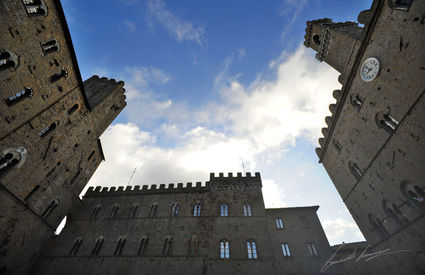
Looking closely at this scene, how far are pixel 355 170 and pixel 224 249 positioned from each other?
12.9m

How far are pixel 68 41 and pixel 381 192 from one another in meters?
26.5

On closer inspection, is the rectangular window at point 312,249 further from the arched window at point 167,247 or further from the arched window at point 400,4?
the arched window at point 400,4

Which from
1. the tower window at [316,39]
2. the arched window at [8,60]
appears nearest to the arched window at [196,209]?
the arched window at [8,60]

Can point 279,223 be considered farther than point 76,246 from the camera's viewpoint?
Yes

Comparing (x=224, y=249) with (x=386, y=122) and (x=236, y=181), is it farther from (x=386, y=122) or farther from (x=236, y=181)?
(x=386, y=122)

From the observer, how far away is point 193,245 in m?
15.5

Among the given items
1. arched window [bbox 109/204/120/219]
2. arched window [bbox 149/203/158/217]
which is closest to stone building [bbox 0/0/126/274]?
arched window [bbox 109/204/120/219]

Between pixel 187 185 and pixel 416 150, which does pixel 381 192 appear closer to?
pixel 416 150

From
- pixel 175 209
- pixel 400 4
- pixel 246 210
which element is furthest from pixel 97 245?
pixel 400 4

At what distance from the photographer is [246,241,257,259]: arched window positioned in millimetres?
14523

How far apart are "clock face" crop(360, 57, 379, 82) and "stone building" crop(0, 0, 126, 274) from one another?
71.9ft

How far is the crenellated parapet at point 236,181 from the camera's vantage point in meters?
19.4

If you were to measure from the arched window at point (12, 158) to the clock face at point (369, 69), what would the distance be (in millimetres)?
23402

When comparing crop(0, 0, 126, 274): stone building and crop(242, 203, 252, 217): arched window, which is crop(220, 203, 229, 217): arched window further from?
crop(0, 0, 126, 274): stone building
